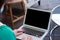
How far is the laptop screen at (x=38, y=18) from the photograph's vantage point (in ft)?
4.75

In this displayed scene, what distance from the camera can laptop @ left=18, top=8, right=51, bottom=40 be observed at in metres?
1.43

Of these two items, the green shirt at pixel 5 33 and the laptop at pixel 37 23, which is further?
the laptop at pixel 37 23

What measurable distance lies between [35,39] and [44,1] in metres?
2.56

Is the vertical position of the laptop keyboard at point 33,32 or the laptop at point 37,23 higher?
the laptop at point 37,23

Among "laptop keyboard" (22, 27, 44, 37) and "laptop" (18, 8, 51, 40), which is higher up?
"laptop" (18, 8, 51, 40)

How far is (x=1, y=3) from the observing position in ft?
3.30

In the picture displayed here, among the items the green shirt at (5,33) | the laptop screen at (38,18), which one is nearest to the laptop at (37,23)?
the laptop screen at (38,18)

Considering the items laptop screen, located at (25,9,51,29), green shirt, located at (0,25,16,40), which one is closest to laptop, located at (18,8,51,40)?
laptop screen, located at (25,9,51,29)

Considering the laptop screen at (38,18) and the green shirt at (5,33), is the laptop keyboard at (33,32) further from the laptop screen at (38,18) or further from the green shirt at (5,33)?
the green shirt at (5,33)

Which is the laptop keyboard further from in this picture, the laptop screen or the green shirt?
the green shirt

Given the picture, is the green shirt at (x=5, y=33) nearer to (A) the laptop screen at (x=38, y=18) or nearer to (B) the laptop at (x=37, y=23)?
(B) the laptop at (x=37, y=23)

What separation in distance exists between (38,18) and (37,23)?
0.18ft

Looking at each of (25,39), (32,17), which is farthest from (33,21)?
(25,39)

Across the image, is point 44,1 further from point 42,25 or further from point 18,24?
point 42,25
